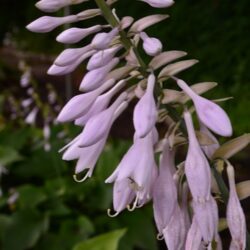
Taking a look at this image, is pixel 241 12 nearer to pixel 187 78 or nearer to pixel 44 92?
pixel 187 78

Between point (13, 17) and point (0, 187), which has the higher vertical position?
point (13, 17)

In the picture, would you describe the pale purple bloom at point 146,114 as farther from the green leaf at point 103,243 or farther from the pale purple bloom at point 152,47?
the green leaf at point 103,243

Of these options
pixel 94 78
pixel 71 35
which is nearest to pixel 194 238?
pixel 94 78

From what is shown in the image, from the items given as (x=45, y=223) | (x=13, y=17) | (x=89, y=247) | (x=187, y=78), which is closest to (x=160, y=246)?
(x=45, y=223)

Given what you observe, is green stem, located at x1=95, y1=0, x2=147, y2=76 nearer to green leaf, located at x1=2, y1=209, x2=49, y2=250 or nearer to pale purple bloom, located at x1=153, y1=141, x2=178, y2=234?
pale purple bloom, located at x1=153, y1=141, x2=178, y2=234

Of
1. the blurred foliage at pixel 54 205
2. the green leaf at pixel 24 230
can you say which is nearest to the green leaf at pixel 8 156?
the blurred foliage at pixel 54 205

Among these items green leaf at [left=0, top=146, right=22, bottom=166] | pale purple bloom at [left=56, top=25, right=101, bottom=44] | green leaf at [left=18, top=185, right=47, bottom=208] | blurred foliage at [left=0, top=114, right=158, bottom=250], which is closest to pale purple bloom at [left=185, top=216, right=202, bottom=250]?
pale purple bloom at [left=56, top=25, right=101, bottom=44]
